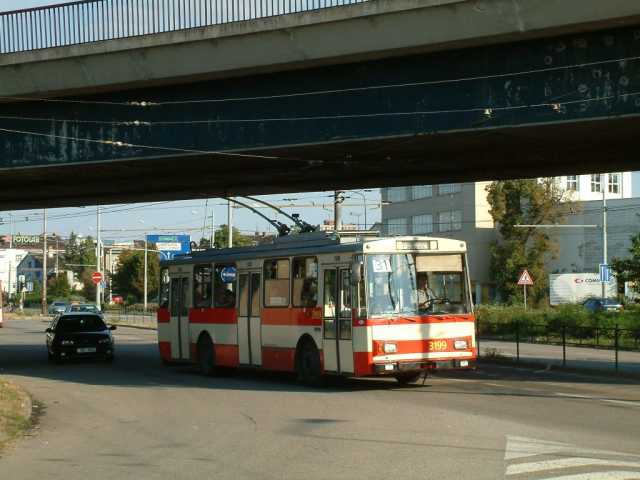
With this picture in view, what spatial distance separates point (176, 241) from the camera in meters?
53.1

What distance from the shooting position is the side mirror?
18289 mm

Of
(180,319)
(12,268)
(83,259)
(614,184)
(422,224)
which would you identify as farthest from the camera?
(12,268)

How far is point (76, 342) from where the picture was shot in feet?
98.5

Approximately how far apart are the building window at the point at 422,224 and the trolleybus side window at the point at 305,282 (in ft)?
191

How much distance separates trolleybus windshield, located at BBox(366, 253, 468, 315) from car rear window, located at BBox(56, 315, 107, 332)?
48.0ft

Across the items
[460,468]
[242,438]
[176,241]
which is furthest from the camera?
[176,241]

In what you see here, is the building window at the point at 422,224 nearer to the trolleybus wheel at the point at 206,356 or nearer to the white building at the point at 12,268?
the trolleybus wheel at the point at 206,356

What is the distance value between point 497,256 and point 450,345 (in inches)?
2084

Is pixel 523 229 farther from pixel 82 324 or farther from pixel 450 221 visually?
pixel 82 324

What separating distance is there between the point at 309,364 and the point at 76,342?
1201cm

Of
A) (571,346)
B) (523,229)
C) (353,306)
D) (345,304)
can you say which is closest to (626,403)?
(353,306)

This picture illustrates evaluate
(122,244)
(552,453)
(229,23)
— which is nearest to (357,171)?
(229,23)

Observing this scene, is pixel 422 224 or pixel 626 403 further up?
pixel 422 224

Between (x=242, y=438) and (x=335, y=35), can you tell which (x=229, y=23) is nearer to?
(x=335, y=35)
